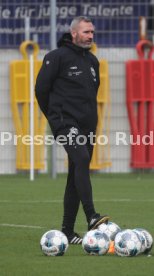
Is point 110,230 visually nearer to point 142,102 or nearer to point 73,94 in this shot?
point 73,94

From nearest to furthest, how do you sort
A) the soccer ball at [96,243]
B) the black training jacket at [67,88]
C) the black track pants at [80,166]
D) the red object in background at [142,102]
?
the soccer ball at [96,243]
the black track pants at [80,166]
the black training jacket at [67,88]
the red object in background at [142,102]

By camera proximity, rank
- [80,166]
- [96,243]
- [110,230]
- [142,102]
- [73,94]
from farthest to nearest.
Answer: [142,102] < [73,94] < [80,166] < [110,230] < [96,243]

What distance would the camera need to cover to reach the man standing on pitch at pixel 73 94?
1109cm

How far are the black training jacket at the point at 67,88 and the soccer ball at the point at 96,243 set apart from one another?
1.55 meters

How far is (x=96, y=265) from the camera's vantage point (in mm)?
9328

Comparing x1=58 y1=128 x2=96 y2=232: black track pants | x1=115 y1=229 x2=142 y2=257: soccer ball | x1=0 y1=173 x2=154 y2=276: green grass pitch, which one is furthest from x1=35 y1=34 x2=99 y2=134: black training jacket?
x1=115 y1=229 x2=142 y2=257: soccer ball

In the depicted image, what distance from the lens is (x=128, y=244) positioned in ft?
32.0

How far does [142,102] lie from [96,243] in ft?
45.2

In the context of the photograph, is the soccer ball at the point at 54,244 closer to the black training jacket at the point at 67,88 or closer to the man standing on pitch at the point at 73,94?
the man standing on pitch at the point at 73,94

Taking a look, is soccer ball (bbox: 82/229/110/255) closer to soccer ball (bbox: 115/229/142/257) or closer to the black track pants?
soccer ball (bbox: 115/229/142/257)

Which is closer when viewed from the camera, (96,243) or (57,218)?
(96,243)

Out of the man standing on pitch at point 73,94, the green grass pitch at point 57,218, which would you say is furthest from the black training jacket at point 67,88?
the green grass pitch at point 57,218

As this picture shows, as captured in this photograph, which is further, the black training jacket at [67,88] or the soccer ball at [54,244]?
the black training jacket at [67,88]

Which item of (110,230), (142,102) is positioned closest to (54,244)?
(110,230)
